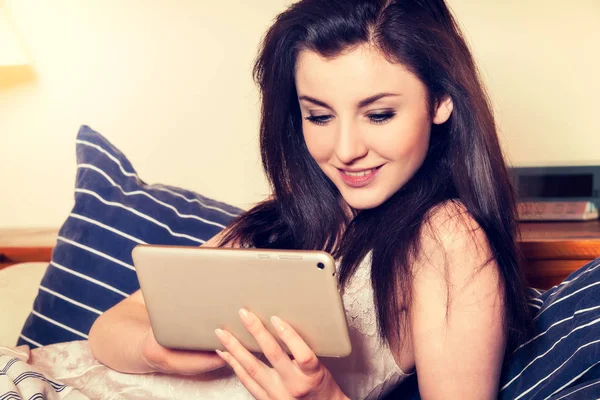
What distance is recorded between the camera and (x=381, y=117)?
1.04 m

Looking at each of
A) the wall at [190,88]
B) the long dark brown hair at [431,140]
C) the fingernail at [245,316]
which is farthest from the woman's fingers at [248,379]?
the wall at [190,88]

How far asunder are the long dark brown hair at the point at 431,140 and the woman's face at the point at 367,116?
0.02 m

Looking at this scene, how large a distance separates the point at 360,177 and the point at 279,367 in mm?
318

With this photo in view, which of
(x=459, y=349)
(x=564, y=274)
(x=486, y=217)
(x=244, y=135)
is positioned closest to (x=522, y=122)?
(x=564, y=274)

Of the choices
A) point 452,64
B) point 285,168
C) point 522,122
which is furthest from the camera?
point 522,122

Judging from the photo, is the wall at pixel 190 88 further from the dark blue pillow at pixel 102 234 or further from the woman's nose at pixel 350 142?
the woman's nose at pixel 350 142

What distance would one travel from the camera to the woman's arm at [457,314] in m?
1.00

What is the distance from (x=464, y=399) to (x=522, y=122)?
3.56ft

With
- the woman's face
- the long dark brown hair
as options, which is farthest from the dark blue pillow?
the woman's face

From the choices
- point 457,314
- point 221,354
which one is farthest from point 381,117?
point 221,354

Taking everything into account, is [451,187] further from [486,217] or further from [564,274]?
[564,274]

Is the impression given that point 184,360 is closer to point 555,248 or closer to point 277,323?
point 277,323

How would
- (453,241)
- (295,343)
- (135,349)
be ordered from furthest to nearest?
(135,349) < (453,241) < (295,343)

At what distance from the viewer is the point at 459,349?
3.26ft
